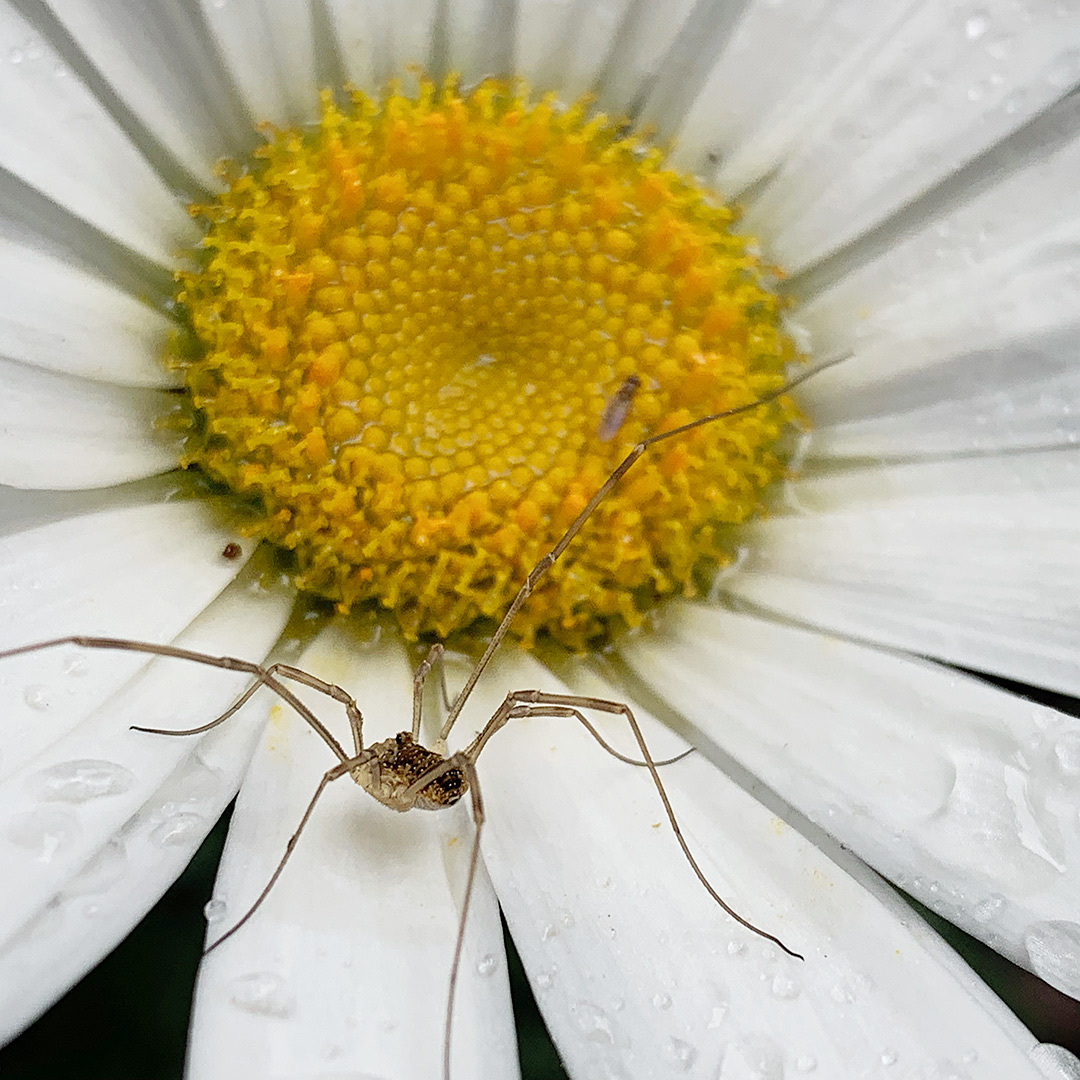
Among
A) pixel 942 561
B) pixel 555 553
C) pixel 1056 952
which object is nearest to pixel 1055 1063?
pixel 1056 952

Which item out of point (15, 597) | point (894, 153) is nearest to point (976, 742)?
point (894, 153)

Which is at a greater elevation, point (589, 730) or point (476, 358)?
point (476, 358)

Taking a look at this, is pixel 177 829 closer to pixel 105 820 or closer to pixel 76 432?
pixel 105 820

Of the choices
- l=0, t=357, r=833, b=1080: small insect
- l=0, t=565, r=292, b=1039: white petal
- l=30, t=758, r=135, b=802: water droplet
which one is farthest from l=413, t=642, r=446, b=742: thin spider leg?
l=30, t=758, r=135, b=802: water droplet

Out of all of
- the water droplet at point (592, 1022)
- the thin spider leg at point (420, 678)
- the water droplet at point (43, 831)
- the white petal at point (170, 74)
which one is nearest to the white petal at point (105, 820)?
the water droplet at point (43, 831)

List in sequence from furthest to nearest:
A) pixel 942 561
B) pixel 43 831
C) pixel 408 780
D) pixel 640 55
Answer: pixel 640 55, pixel 942 561, pixel 408 780, pixel 43 831

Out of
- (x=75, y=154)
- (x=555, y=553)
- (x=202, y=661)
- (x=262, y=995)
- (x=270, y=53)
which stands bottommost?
(x=262, y=995)

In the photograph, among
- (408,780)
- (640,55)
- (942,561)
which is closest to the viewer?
(408,780)
